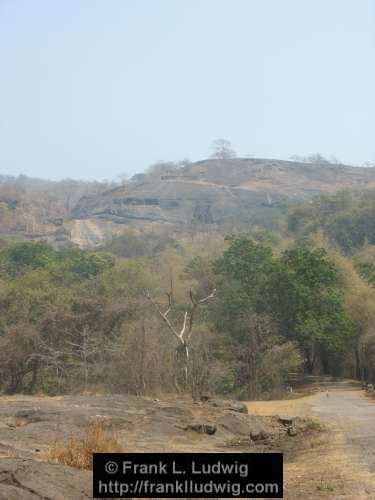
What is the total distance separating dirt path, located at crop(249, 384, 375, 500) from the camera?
865cm

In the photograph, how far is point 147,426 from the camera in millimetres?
14977

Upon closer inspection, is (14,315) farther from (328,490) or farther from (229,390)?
(328,490)

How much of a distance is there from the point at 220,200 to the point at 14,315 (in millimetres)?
88725

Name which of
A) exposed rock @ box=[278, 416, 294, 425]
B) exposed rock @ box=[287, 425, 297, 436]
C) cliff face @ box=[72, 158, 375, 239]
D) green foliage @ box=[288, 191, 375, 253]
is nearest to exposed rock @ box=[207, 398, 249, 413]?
exposed rock @ box=[278, 416, 294, 425]

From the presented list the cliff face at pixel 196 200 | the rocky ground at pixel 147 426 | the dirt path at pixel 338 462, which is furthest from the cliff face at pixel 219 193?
the dirt path at pixel 338 462

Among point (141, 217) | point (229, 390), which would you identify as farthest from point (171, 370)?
point (141, 217)

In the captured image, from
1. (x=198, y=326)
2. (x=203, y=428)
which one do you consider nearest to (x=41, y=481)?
(x=203, y=428)

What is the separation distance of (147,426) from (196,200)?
106819 millimetres

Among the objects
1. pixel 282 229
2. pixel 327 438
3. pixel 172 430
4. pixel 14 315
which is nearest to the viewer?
pixel 327 438

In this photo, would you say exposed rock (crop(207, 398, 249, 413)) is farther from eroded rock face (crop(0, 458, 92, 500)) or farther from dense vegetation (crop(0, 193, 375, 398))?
eroded rock face (crop(0, 458, 92, 500))

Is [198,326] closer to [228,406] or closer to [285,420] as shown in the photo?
[228,406]

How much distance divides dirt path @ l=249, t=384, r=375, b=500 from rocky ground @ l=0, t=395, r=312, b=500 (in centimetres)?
74

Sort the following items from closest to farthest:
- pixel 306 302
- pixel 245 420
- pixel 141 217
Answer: pixel 245 420 → pixel 306 302 → pixel 141 217

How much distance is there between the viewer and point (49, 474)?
7828 mm
